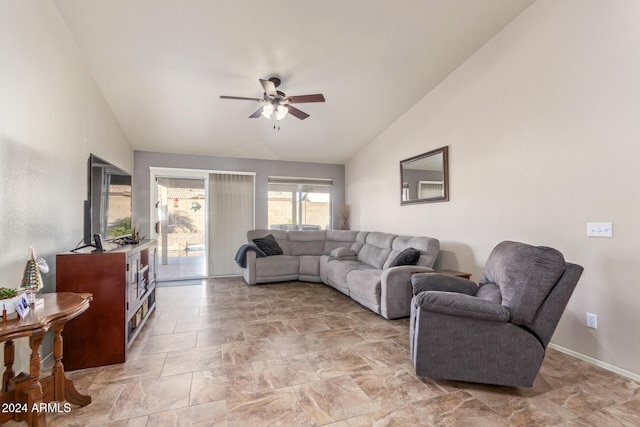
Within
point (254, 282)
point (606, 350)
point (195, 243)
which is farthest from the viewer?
point (195, 243)

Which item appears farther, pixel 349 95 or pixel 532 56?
pixel 349 95

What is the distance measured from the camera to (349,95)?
4.19 meters

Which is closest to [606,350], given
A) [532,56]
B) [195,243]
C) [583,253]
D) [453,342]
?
[583,253]

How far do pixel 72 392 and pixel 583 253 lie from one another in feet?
12.5

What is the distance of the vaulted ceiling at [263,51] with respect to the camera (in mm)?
2713

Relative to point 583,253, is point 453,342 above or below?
below

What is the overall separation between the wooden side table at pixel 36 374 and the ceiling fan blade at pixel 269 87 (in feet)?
7.57

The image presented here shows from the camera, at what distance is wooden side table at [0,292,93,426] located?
1.40 m

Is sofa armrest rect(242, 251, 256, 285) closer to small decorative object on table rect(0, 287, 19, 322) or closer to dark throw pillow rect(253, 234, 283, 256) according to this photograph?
dark throw pillow rect(253, 234, 283, 256)

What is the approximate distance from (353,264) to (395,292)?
51.7 inches

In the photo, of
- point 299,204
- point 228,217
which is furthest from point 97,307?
point 299,204

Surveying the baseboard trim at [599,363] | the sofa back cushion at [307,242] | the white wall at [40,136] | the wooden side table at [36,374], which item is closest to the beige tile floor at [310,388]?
the baseboard trim at [599,363]

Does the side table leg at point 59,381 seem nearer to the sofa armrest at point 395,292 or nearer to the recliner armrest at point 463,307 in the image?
the recliner armrest at point 463,307

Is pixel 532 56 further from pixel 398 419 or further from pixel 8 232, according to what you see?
pixel 8 232
